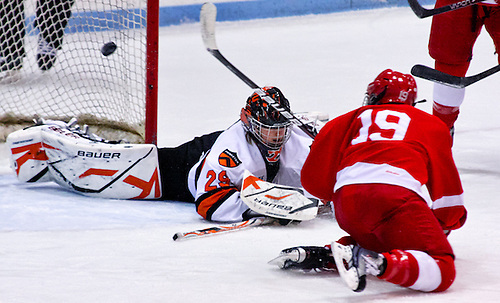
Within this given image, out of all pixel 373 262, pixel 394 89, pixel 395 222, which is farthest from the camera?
pixel 394 89

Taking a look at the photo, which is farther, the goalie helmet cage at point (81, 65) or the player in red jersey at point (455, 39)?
the goalie helmet cage at point (81, 65)

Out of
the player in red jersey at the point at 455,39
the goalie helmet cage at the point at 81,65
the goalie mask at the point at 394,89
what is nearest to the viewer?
the goalie mask at the point at 394,89

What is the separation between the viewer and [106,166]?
2.82 m

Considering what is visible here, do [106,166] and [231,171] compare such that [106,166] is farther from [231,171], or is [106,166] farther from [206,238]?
[206,238]

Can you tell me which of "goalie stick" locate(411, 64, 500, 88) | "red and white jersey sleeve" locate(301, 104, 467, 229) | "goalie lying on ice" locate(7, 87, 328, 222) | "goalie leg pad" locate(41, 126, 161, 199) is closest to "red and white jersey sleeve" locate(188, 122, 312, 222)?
"goalie lying on ice" locate(7, 87, 328, 222)

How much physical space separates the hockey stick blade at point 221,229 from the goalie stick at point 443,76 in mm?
835

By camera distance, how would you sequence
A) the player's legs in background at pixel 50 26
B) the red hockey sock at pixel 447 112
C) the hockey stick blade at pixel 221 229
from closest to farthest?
the hockey stick blade at pixel 221 229
the red hockey sock at pixel 447 112
the player's legs in background at pixel 50 26

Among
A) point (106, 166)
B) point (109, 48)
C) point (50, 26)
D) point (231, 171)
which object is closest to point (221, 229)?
point (231, 171)

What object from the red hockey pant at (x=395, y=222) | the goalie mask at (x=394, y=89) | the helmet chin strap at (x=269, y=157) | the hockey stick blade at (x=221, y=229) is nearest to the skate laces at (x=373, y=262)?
the red hockey pant at (x=395, y=222)

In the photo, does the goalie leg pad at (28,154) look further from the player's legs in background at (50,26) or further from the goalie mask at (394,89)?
the goalie mask at (394,89)

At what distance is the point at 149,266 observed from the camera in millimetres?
1970

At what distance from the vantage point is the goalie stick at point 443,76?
2.77 m

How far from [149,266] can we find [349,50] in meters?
4.12

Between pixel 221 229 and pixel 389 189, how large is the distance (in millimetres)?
715
